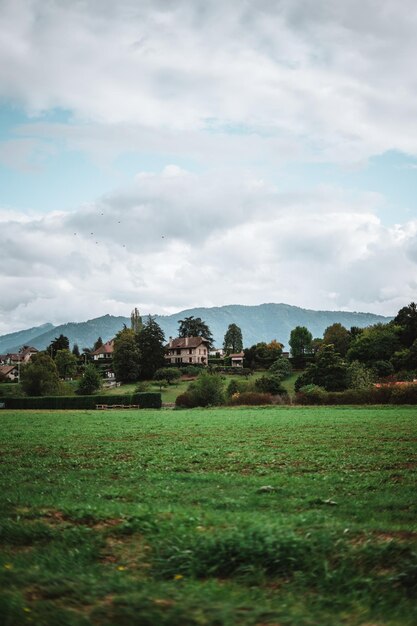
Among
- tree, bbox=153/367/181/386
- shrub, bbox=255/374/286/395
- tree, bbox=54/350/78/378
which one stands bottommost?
shrub, bbox=255/374/286/395

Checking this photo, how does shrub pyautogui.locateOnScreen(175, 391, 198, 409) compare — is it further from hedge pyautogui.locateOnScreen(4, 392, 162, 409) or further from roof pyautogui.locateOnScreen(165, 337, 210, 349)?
roof pyautogui.locateOnScreen(165, 337, 210, 349)

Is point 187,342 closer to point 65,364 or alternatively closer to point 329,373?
point 65,364

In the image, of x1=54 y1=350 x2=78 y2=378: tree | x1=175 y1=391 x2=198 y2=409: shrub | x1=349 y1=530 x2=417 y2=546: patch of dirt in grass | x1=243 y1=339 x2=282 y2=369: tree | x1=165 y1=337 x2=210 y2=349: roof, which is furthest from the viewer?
x1=165 y1=337 x2=210 y2=349: roof

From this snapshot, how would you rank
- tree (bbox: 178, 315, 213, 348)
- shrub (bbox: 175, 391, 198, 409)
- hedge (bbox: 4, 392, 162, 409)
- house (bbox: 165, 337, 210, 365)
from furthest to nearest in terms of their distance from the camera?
1. tree (bbox: 178, 315, 213, 348)
2. house (bbox: 165, 337, 210, 365)
3. hedge (bbox: 4, 392, 162, 409)
4. shrub (bbox: 175, 391, 198, 409)

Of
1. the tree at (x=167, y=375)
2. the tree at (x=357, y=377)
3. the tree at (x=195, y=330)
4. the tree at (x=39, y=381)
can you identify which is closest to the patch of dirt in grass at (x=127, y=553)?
the tree at (x=357, y=377)

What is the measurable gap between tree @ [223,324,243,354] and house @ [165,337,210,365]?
21.7 m

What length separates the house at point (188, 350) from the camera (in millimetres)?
165875

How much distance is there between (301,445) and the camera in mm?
22719

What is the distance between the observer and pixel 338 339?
139375 mm

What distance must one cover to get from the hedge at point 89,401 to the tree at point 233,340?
115m

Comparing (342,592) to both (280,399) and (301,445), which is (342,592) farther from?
(280,399)

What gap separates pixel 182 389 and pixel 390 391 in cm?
5284

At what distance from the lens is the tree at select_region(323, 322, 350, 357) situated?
134500 millimetres

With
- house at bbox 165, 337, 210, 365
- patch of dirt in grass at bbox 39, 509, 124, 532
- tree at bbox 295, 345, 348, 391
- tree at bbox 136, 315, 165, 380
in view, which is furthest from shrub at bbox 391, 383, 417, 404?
house at bbox 165, 337, 210, 365
